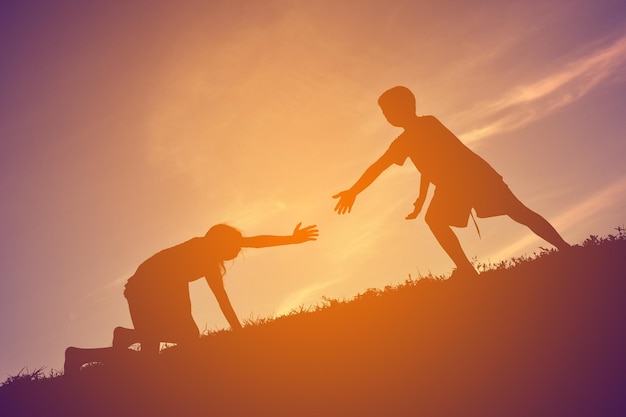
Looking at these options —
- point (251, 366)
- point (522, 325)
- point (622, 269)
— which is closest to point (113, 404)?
point (251, 366)

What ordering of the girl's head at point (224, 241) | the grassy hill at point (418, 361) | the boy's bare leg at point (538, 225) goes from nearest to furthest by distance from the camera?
the grassy hill at point (418, 361)
the boy's bare leg at point (538, 225)
the girl's head at point (224, 241)

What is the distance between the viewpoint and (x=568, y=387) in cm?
495

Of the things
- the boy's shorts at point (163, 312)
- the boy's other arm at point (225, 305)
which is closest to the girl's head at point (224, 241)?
the boy's other arm at point (225, 305)

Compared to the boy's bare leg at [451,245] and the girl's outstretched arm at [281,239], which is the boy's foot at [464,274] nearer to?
the boy's bare leg at [451,245]

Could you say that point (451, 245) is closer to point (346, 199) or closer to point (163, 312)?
point (346, 199)

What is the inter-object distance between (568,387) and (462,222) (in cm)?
370

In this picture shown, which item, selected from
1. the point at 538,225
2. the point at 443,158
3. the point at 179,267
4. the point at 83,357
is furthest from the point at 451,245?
the point at 83,357

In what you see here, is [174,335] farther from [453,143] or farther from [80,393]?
[453,143]

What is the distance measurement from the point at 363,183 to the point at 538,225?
2.85 metres

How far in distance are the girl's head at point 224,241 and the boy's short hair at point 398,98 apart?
338 centimetres

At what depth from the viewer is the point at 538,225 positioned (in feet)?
26.4

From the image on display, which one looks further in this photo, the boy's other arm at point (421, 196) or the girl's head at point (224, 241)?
the girl's head at point (224, 241)

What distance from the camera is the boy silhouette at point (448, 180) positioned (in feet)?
26.8

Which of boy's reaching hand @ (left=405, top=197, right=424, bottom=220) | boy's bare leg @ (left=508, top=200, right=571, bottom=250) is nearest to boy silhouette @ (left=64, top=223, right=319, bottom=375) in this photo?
boy's reaching hand @ (left=405, top=197, right=424, bottom=220)
